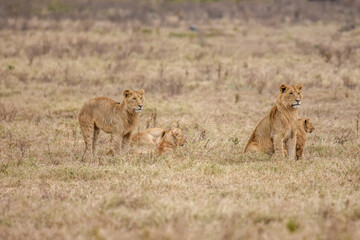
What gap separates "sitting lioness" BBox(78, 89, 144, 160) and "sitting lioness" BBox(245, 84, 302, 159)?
7.04 ft

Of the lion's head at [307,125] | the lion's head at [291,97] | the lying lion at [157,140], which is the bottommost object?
the lying lion at [157,140]

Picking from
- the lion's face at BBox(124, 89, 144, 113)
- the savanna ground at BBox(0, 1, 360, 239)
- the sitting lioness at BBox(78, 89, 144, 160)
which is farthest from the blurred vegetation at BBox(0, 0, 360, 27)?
the lion's face at BBox(124, 89, 144, 113)

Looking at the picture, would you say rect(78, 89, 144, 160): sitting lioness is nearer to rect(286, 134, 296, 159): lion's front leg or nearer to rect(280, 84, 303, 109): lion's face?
rect(280, 84, 303, 109): lion's face

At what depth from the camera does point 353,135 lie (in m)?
10.9

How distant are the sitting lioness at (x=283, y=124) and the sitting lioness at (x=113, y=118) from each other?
2147 millimetres

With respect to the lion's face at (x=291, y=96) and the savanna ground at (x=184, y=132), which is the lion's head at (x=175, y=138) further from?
the lion's face at (x=291, y=96)

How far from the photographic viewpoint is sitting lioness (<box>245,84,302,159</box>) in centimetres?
866

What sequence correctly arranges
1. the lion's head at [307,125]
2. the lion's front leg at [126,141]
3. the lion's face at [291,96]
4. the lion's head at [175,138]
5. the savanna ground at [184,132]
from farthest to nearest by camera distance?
the lion's head at [175,138], the lion's front leg at [126,141], the lion's head at [307,125], the lion's face at [291,96], the savanna ground at [184,132]

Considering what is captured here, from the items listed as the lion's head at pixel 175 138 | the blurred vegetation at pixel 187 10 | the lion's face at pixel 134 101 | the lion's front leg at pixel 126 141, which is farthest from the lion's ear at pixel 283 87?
the blurred vegetation at pixel 187 10

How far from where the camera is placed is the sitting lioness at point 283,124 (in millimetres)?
8664

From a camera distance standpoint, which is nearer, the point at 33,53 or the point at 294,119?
the point at 294,119

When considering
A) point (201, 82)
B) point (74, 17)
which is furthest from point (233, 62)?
point (74, 17)

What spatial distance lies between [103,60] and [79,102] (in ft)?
21.0

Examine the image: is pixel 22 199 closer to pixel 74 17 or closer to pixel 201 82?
pixel 201 82
